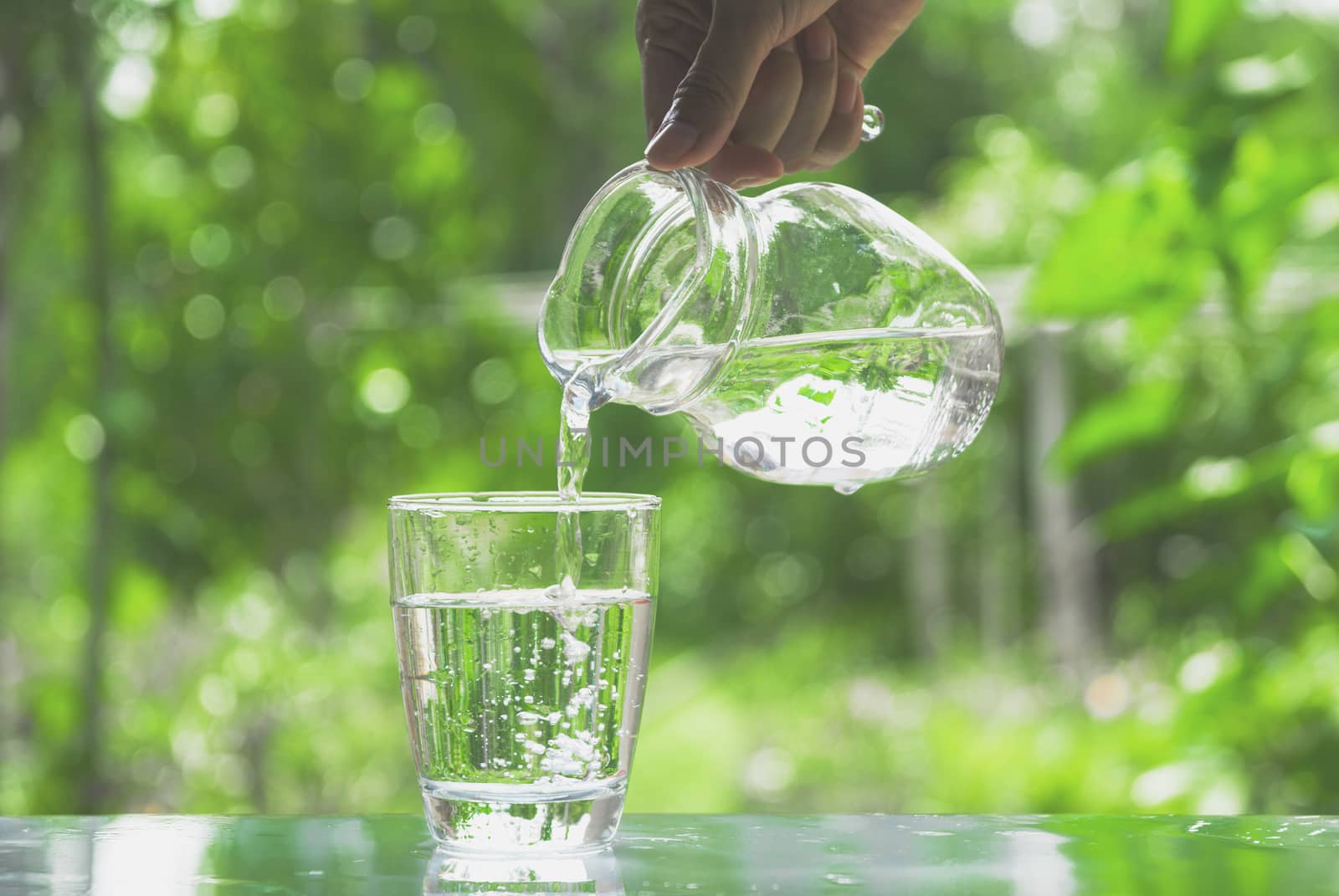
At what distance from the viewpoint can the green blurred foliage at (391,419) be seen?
4.41ft

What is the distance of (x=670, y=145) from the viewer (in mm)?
663

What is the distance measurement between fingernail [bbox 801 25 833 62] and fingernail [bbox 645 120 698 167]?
10.5 inches

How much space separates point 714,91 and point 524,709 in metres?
0.30

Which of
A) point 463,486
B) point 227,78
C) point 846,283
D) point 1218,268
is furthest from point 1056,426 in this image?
point 846,283

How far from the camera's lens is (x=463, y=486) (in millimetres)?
3127

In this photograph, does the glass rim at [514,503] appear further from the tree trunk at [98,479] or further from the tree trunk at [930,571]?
the tree trunk at [930,571]

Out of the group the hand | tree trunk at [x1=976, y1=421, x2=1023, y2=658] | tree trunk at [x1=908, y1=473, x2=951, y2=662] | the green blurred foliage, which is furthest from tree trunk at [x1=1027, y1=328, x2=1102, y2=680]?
the hand

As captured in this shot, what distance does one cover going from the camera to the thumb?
2.19ft

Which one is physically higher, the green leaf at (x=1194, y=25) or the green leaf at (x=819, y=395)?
the green leaf at (x=1194, y=25)

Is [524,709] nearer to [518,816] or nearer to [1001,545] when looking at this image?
[518,816]

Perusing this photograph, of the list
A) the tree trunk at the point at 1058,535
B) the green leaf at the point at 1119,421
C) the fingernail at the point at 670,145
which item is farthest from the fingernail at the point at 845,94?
the tree trunk at the point at 1058,535

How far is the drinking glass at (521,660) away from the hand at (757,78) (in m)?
0.18

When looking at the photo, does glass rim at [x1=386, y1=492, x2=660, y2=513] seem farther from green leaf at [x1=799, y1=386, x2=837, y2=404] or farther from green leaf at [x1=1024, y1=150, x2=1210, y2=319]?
green leaf at [x1=1024, y1=150, x2=1210, y2=319]

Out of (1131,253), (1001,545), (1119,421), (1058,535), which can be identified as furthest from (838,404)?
(1001,545)
